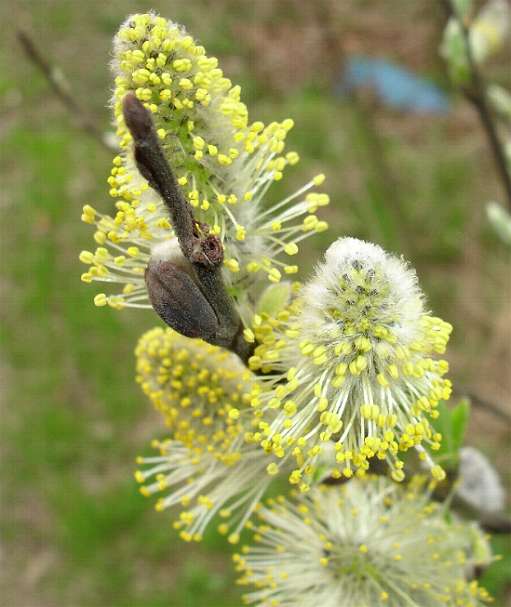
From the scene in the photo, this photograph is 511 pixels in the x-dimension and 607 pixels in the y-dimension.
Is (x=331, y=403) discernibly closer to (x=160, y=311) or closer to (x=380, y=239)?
(x=160, y=311)

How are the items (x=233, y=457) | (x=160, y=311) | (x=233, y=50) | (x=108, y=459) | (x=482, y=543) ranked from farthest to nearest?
1. (x=233, y=50)
2. (x=108, y=459)
3. (x=482, y=543)
4. (x=233, y=457)
5. (x=160, y=311)

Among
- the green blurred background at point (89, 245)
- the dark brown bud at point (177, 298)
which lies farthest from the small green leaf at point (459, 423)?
the green blurred background at point (89, 245)

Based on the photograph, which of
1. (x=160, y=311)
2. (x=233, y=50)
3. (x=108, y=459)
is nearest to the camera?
(x=160, y=311)

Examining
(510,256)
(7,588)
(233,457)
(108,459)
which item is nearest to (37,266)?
(108,459)

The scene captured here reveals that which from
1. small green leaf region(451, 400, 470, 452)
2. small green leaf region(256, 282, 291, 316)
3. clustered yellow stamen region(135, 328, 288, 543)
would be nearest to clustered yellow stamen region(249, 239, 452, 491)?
small green leaf region(256, 282, 291, 316)

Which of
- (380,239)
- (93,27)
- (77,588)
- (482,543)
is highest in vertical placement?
(93,27)

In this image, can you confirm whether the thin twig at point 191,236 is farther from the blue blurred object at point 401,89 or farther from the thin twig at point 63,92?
the blue blurred object at point 401,89

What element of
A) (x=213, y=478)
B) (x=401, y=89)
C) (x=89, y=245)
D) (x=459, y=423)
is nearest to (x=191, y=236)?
(x=213, y=478)

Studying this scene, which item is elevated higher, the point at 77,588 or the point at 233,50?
the point at 233,50
